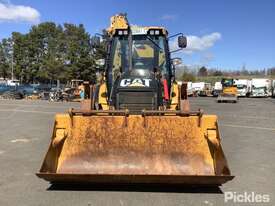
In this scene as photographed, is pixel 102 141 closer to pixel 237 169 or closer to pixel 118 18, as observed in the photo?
pixel 237 169

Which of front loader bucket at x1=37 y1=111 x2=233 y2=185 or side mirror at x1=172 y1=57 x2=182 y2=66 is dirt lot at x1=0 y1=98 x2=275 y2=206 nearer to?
front loader bucket at x1=37 y1=111 x2=233 y2=185

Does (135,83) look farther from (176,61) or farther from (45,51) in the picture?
(45,51)

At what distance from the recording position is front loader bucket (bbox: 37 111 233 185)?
677 cm

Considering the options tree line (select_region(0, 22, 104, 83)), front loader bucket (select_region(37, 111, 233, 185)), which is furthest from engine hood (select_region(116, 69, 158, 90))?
tree line (select_region(0, 22, 104, 83))

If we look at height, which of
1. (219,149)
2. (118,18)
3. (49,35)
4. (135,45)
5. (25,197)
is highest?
(49,35)

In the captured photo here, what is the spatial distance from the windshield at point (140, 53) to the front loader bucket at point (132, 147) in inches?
124

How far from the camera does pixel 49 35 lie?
86062 mm

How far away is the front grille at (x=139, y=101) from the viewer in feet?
29.5

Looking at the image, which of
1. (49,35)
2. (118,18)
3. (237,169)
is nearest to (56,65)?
(49,35)

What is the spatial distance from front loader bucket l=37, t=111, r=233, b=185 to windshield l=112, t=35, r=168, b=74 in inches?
124

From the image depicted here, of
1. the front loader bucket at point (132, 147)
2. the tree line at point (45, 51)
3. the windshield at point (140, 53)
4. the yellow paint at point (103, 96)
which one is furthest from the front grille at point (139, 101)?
the tree line at point (45, 51)

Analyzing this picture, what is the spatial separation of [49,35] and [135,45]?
257ft

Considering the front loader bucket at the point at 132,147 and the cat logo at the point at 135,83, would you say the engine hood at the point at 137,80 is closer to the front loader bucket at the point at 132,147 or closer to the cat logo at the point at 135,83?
the cat logo at the point at 135,83

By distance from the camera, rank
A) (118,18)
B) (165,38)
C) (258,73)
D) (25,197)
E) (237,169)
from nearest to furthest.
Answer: (25,197) < (237,169) < (165,38) < (118,18) < (258,73)
